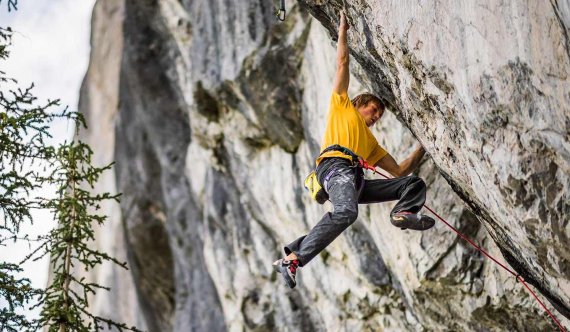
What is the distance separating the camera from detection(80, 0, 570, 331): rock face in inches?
270

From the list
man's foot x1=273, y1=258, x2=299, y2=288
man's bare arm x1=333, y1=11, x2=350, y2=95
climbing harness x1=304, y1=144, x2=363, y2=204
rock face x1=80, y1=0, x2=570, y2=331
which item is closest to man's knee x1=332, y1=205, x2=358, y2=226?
climbing harness x1=304, y1=144, x2=363, y2=204

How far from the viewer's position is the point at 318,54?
14.0m

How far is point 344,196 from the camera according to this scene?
322 inches

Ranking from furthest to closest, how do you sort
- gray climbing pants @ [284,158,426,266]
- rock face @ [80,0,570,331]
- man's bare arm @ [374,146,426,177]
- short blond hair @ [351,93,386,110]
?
1. man's bare arm @ [374,146,426,177]
2. short blond hair @ [351,93,386,110]
3. gray climbing pants @ [284,158,426,266]
4. rock face @ [80,0,570,331]

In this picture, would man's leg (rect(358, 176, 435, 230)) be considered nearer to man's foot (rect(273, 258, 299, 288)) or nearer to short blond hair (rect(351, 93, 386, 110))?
short blond hair (rect(351, 93, 386, 110))

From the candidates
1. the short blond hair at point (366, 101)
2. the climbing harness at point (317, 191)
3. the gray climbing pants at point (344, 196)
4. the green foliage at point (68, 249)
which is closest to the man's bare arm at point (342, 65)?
the short blond hair at point (366, 101)

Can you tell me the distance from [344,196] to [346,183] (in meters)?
0.14

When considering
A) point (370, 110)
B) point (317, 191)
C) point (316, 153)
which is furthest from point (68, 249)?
point (316, 153)

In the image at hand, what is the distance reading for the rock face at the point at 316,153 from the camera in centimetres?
687

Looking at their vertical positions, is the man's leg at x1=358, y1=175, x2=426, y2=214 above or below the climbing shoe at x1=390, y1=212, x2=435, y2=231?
above

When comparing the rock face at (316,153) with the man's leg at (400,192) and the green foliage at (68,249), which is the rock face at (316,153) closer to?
the man's leg at (400,192)

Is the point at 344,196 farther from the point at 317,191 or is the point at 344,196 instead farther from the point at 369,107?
the point at 369,107

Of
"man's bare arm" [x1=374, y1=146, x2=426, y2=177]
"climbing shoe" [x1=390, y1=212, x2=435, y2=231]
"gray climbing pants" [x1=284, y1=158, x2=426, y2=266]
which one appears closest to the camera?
"gray climbing pants" [x1=284, y1=158, x2=426, y2=266]

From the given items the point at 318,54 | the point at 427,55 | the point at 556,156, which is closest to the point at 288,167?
the point at 318,54
